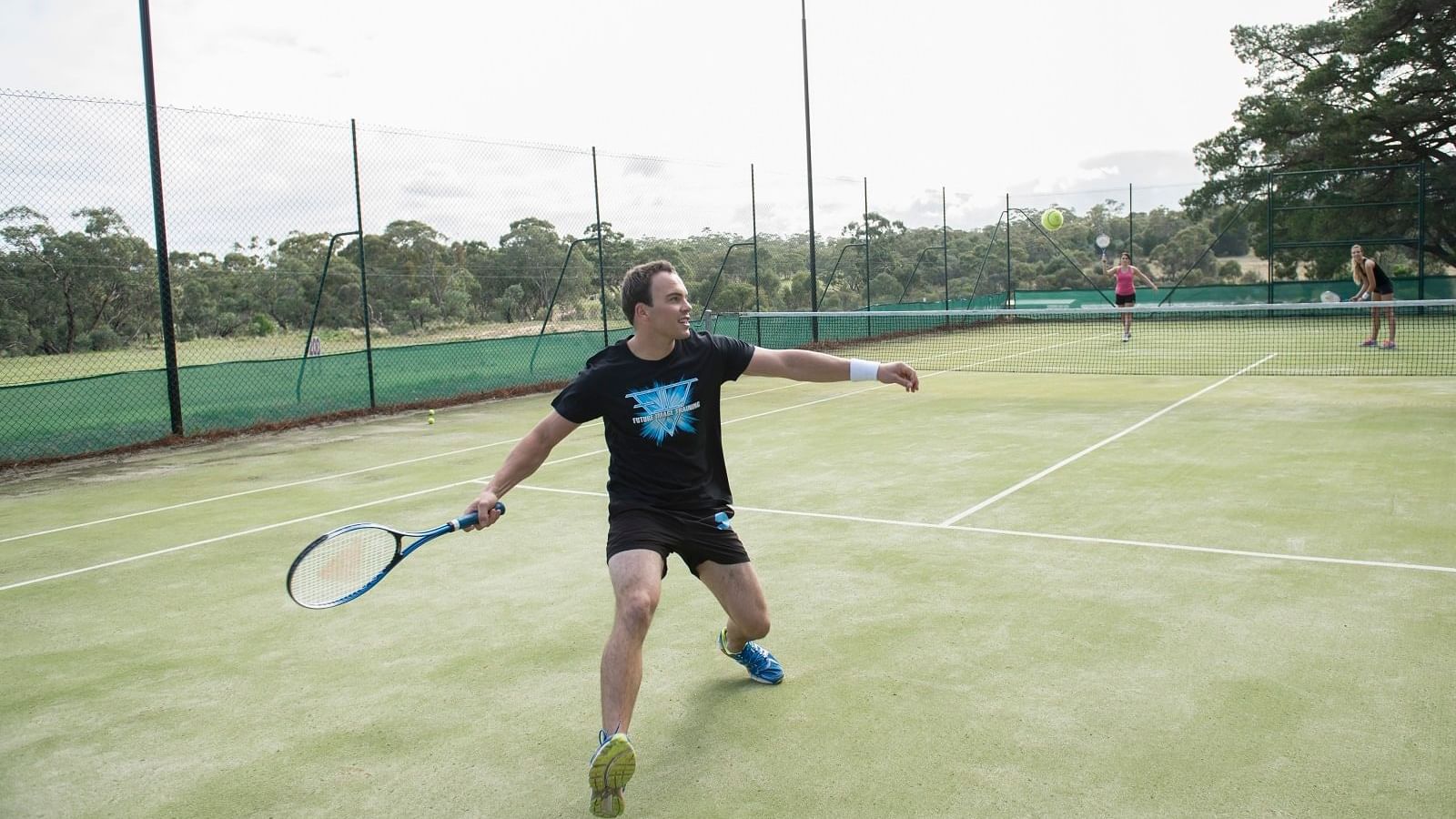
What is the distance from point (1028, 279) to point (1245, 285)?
6.32m

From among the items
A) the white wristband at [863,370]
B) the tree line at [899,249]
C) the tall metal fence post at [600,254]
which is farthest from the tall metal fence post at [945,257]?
the white wristband at [863,370]

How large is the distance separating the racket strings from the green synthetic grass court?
63 centimetres

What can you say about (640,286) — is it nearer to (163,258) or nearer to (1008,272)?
(163,258)

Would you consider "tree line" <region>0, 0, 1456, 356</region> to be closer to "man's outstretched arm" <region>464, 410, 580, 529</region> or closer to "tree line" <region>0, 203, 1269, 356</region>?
"tree line" <region>0, 203, 1269, 356</region>

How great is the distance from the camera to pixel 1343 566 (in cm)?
558

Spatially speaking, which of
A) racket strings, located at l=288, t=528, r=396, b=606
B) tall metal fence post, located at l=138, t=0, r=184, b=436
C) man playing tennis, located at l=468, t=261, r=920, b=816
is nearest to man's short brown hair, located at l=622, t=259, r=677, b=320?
man playing tennis, located at l=468, t=261, r=920, b=816

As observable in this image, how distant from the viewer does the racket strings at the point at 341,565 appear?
3512mm

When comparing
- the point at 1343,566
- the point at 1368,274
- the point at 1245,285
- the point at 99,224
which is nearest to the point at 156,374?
the point at 99,224

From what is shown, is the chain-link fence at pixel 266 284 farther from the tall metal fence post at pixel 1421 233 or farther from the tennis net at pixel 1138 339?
the tall metal fence post at pixel 1421 233

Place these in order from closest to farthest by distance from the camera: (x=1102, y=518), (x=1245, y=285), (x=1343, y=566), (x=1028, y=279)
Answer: (x=1343, y=566), (x=1102, y=518), (x=1245, y=285), (x=1028, y=279)

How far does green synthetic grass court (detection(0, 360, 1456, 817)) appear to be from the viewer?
11.4ft

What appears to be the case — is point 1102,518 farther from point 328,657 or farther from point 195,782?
point 195,782

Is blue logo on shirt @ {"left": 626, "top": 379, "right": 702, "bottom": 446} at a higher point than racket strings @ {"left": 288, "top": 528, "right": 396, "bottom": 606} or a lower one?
higher

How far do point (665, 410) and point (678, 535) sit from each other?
0.47m
